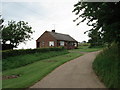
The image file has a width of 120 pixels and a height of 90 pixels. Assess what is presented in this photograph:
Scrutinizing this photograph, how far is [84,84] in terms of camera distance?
885cm

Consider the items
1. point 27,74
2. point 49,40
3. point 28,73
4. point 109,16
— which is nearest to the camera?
point 109,16

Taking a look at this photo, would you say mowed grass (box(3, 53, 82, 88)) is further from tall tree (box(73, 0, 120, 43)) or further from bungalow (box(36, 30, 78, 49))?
bungalow (box(36, 30, 78, 49))

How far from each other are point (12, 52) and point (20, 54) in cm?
174

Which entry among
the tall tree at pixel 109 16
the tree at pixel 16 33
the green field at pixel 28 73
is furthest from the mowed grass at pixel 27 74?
the tree at pixel 16 33

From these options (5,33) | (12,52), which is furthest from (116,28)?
(5,33)

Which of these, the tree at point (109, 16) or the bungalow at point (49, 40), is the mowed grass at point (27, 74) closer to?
the tree at point (109, 16)

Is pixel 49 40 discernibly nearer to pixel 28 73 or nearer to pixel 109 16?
pixel 28 73

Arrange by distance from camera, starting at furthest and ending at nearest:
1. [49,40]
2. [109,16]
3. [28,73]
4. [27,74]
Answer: [49,40] → [28,73] → [27,74] → [109,16]

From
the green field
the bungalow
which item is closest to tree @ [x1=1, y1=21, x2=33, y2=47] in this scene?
the bungalow

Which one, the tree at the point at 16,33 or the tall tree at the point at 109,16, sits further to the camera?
the tree at the point at 16,33

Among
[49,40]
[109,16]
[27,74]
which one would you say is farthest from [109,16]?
[49,40]

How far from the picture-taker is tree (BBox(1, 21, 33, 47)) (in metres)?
45.5

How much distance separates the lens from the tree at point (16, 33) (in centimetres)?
4551

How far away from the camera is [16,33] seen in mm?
48688
